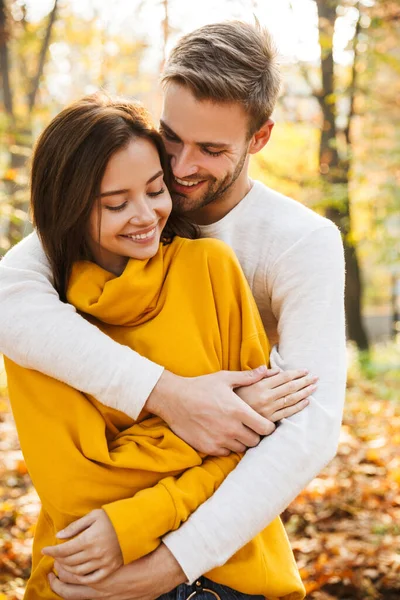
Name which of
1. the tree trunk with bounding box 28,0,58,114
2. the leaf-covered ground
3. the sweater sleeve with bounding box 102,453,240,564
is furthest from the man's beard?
the tree trunk with bounding box 28,0,58,114

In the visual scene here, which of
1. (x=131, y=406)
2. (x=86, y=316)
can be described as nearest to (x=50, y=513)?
(x=131, y=406)

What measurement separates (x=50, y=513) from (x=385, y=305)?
3181 centimetres

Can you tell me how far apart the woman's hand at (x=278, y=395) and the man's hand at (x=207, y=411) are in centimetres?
4

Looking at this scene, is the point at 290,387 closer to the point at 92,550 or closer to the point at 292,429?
the point at 292,429

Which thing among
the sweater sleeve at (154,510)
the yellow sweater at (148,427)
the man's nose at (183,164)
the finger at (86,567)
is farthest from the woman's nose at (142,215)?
the finger at (86,567)

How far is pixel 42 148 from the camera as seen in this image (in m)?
2.05

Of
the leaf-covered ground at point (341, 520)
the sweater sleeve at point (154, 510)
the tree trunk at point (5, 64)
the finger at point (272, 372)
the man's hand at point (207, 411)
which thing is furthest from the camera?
the tree trunk at point (5, 64)

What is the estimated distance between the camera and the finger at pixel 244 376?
192 centimetres

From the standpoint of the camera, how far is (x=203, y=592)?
6.27 feet

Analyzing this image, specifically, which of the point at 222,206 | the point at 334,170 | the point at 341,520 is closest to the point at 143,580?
the point at 222,206

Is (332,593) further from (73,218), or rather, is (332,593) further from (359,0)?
(359,0)

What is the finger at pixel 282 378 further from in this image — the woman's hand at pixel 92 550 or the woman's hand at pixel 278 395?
the woman's hand at pixel 92 550

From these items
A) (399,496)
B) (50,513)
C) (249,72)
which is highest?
(249,72)

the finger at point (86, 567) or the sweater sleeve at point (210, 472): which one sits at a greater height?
the sweater sleeve at point (210, 472)
